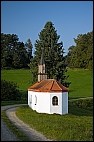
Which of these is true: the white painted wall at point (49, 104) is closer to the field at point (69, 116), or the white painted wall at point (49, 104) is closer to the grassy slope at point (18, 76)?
the field at point (69, 116)

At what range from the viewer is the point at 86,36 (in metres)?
95.3

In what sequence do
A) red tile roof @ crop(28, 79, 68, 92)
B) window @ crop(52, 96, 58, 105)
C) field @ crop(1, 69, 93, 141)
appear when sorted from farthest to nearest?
red tile roof @ crop(28, 79, 68, 92) → window @ crop(52, 96, 58, 105) → field @ crop(1, 69, 93, 141)

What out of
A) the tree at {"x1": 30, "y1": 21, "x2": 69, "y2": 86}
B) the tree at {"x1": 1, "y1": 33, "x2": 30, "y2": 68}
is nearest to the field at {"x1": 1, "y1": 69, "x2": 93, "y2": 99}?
the tree at {"x1": 1, "y1": 33, "x2": 30, "y2": 68}

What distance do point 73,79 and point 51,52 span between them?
2645 centimetres

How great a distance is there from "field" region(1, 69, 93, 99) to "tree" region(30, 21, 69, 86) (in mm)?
9061

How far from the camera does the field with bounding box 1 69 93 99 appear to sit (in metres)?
68.6

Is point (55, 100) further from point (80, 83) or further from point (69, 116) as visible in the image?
point (80, 83)

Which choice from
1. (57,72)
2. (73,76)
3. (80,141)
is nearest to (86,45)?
(73,76)

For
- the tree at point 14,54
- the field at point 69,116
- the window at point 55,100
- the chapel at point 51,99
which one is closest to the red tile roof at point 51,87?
the chapel at point 51,99

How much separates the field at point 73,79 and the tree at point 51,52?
9.06 metres

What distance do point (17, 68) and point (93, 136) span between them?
7565 cm

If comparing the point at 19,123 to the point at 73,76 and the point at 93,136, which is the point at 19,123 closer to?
the point at 93,136

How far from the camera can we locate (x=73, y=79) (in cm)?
8044

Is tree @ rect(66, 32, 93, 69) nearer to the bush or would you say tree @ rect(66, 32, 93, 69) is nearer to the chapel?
the bush
